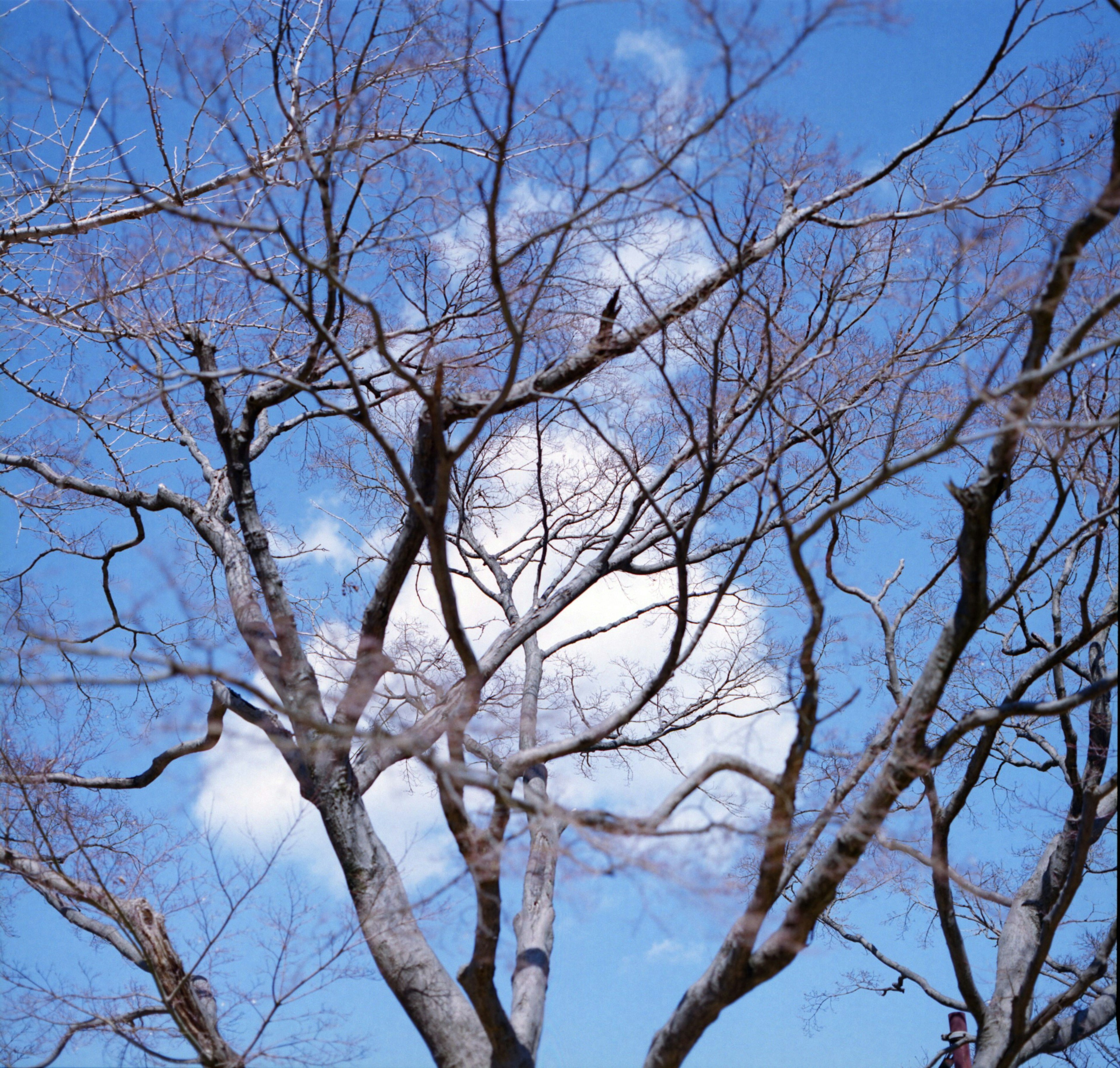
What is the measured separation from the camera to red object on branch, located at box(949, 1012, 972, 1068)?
645cm

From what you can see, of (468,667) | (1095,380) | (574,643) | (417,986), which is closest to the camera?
(468,667)

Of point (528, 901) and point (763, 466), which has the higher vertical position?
point (763, 466)

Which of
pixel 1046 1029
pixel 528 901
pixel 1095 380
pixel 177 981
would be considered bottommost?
pixel 1046 1029

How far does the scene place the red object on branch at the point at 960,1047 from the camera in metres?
6.45

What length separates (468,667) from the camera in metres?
3.95

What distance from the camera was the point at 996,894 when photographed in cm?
541

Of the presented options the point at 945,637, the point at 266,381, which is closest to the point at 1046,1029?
the point at 945,637

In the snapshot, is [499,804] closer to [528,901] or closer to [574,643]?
[528,901]

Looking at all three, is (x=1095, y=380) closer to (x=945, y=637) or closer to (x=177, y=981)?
(x=945, y=637)

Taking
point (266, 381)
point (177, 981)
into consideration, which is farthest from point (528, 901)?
point (266, 381)

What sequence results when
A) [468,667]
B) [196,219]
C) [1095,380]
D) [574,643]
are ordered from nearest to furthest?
[196,219], [468,667], [1095,380], [574,643]

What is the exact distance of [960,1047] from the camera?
647cm

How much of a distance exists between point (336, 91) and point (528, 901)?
4.52m

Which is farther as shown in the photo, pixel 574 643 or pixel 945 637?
pixel 574 643
